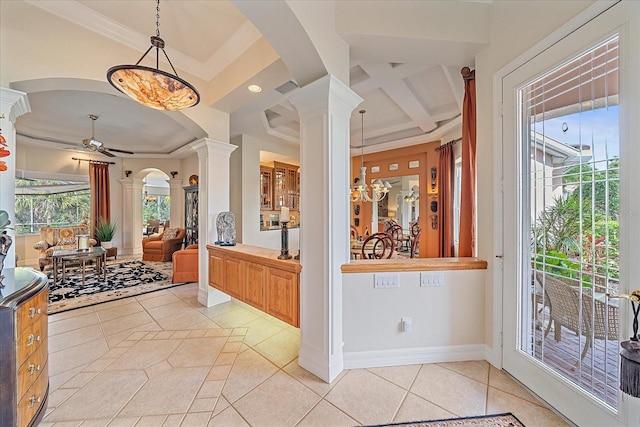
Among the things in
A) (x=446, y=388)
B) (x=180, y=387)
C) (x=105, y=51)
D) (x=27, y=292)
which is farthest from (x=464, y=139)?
(x=105, y=51)

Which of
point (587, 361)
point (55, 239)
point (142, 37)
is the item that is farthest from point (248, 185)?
point (587, 361)

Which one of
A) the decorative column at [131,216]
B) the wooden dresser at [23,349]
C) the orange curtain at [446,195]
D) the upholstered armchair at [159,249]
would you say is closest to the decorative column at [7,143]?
the wooden dresser at [23,349]

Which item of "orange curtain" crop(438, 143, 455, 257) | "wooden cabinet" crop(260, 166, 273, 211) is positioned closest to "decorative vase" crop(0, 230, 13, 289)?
"wooden cabinet" crop(260, 166, 273, 211)

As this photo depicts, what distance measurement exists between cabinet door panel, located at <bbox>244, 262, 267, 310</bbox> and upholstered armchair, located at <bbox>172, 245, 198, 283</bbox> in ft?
7.87

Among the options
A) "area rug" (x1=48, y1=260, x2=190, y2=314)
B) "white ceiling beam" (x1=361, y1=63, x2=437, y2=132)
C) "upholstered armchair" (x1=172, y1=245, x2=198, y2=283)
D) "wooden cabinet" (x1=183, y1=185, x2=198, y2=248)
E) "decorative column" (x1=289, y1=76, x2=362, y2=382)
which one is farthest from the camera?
"wooden cabinet" (x1=183, y1=185, x2=198, y2=248)

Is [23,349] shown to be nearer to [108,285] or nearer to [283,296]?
[283,296]

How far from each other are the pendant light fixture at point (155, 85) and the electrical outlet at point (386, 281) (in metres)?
2.43

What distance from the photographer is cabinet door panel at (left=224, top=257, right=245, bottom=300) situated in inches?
125

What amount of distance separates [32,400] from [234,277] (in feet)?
6.35

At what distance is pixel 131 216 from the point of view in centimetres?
784

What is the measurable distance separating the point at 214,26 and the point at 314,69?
4.87 feet

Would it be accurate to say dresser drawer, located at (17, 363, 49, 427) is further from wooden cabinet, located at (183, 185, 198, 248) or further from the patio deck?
wooden cabinet, located at (183, 185, 198, 248)

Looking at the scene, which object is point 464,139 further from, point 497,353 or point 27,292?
point 27,292

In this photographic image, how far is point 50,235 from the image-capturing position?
245 inches
